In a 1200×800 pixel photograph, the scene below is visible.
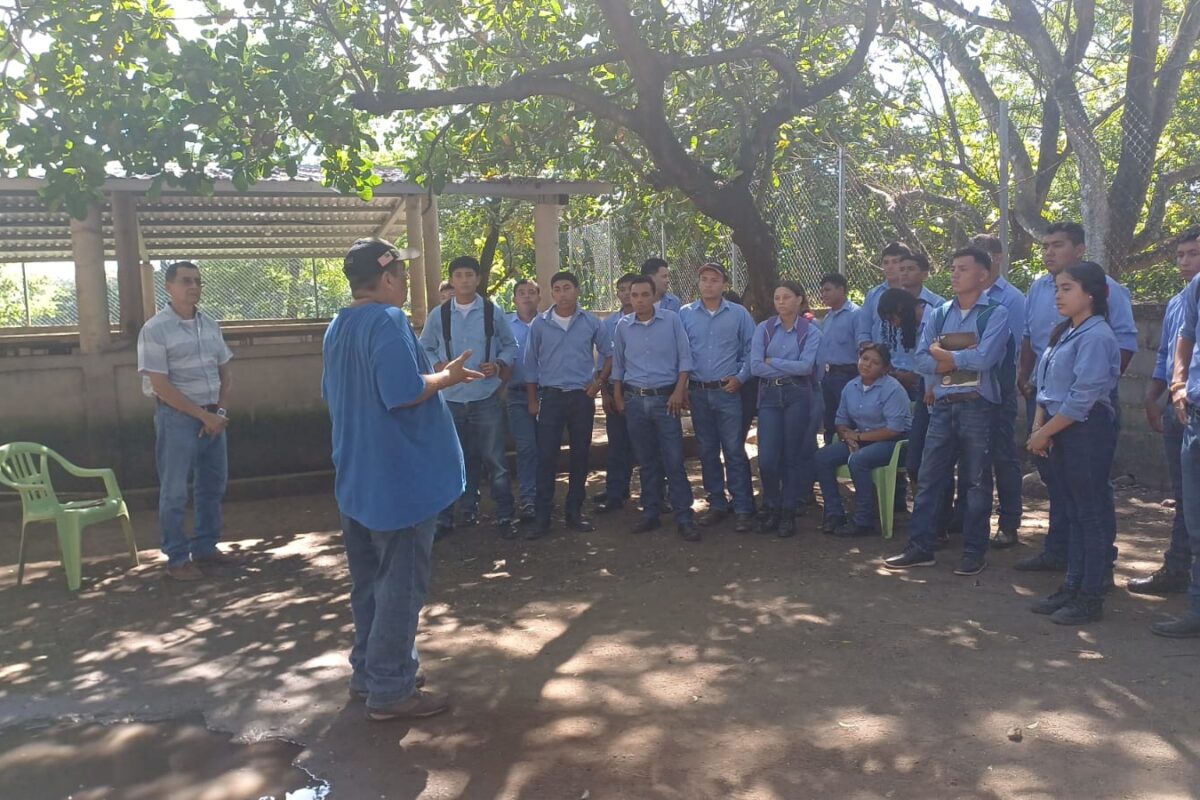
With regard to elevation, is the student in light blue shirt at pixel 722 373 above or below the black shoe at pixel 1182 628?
above

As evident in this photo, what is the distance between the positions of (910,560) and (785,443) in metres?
1.30

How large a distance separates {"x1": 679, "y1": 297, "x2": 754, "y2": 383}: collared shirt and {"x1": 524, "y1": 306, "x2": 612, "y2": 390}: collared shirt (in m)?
0.72

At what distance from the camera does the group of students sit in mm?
5730

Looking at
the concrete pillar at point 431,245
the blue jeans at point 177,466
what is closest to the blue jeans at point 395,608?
the blue jeans at point 177,466

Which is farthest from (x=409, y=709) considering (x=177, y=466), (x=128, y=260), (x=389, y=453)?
(x=128, y=260)

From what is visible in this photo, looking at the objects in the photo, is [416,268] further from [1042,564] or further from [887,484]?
[1042,564]

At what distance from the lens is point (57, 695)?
4.51 metres

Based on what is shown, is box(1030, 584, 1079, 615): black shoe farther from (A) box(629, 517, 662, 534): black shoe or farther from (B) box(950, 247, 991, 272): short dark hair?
(A) box(629, 517, 662, 534): black shoe

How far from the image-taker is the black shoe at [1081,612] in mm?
4902

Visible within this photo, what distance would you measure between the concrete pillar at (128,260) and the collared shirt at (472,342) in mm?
3986

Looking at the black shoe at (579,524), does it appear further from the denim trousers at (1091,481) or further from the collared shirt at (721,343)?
the denim trousers at (1091,481)

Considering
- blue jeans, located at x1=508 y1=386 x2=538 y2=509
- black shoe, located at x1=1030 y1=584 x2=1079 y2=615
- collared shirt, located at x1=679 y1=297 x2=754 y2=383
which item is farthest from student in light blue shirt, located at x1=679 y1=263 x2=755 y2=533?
black shoe, located at x1=1030 y1=584 x2=1079 y2=615

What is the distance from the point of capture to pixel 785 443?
7.05 metres

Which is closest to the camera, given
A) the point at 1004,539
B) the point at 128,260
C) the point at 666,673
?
the point at 666,673
